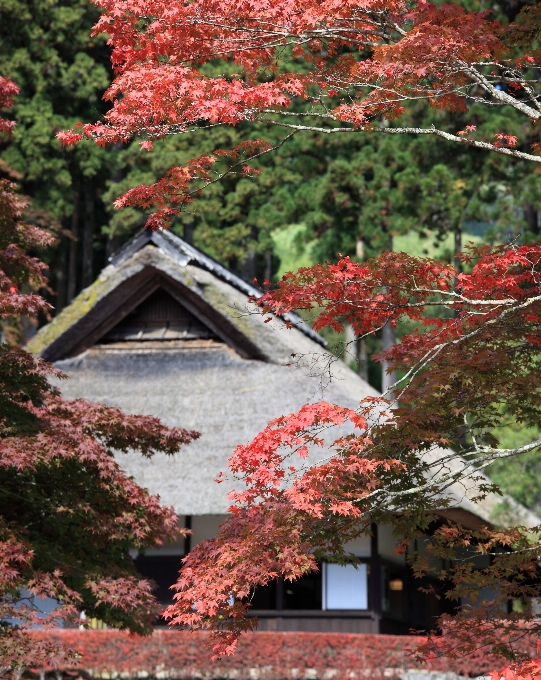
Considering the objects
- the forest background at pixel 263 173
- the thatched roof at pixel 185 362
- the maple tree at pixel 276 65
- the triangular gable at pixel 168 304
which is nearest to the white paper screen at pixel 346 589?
the thatched roof at pixel 185 362

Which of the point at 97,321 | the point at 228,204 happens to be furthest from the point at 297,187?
the point at 97,321

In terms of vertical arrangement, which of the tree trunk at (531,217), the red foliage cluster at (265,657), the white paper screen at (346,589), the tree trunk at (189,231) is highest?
the tree trunk at (189,231)

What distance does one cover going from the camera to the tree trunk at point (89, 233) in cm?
2997

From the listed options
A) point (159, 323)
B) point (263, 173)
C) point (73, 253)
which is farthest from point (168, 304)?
point (73, 253)

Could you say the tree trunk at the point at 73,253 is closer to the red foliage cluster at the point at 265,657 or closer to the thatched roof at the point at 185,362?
the thatched roof at the point at 185,362

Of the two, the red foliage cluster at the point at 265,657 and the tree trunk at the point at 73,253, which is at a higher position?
the tree trunk at the point at 73,253

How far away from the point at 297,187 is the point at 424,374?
2163cm

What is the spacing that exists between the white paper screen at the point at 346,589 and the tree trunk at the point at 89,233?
53.4 ft

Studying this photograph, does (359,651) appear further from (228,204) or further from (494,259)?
(228,204)

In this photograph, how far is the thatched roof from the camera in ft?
52.1

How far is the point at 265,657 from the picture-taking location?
48.1 feet

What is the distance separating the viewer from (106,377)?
58.5 feet

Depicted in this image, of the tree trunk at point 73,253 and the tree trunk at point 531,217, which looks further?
the tree trunk at point 73,253

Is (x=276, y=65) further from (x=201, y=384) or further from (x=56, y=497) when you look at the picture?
(x=201, y=384)
